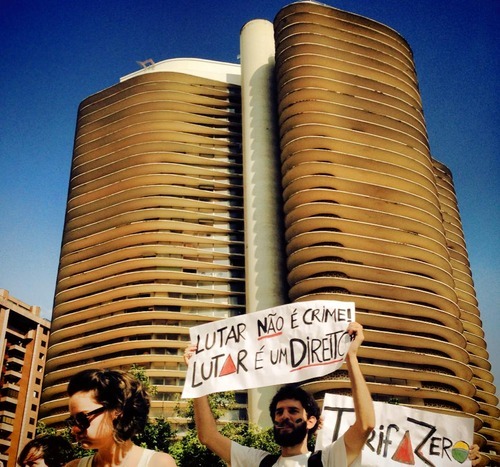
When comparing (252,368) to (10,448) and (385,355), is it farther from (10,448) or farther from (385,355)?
(10,448)

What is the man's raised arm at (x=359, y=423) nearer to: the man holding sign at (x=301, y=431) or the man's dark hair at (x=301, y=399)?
the man holding sign at (x=301, y=431)

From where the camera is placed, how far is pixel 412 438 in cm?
601

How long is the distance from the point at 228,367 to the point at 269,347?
1.41ft

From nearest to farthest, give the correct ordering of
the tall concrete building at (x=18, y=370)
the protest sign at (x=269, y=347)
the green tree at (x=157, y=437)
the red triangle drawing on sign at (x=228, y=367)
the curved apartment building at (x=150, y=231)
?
the protest sign at (x=269, y=347) → the red triangle drawing on sign at (x=228, y=367) → the green tree at (x=157, y=437) → the curved apartment building at (x=150, y=231) → the tall concrete building at (x=18, y=370)

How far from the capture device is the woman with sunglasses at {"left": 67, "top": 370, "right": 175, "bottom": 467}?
3.06m

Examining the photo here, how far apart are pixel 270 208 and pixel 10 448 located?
4185 cm

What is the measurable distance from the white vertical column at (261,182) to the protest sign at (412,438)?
3993cm

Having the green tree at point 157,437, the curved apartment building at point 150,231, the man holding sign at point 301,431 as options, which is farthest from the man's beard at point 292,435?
the curved apartment building at point 150,231

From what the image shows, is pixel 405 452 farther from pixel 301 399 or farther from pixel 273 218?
pixel 273 218

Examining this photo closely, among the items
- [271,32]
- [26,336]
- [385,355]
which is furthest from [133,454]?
[26,336]

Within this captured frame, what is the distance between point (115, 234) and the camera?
57656 mm

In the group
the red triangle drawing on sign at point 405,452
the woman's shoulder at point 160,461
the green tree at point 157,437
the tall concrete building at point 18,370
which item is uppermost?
the tall concrete building at point 18,370

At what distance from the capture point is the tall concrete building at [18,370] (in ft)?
216

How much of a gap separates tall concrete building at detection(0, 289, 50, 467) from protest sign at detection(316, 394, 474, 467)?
6596cm
